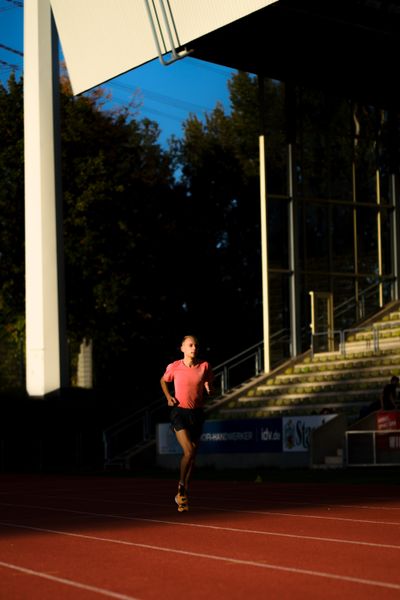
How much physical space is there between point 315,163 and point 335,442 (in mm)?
16996

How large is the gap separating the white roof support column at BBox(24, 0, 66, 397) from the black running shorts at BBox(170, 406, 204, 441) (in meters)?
21.9

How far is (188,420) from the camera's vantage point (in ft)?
42.4

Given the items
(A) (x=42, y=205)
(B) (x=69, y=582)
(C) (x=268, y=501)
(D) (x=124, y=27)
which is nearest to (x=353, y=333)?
(A) (x=42, y=205)

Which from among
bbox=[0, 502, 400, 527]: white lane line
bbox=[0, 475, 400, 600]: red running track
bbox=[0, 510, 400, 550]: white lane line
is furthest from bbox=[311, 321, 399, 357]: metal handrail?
bbox=[0, 510, 400, 550]: white lane line

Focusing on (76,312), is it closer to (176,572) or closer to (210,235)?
(210,235)

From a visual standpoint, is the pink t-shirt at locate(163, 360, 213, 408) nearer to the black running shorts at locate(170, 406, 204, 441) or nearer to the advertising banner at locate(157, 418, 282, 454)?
the black running shorts at locate(170, 406, 204, 441)

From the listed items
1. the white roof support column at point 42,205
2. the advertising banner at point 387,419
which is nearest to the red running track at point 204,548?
the advertising banner at point 387,419

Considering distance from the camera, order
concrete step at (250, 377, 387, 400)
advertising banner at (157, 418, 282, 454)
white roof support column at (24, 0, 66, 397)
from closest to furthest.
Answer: advertising banner at (157, 418, 282, 454) < concrete step at (250, 377, 387, 400) < white roof support column at (24, 0, 66, 397)

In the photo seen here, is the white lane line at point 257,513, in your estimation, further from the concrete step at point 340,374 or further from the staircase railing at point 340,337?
the staircase railing at point 340,337

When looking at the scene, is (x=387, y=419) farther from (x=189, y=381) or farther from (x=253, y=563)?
(x=253, y=563)

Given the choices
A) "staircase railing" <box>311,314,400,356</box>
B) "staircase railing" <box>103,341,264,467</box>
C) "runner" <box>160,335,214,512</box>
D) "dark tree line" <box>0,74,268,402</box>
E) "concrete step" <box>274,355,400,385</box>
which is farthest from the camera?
"dark tree line" <box>0,74,268,402</box>

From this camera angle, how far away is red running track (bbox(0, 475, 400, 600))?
6.91 meters

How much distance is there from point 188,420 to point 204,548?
384cm

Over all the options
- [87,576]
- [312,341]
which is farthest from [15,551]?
[312,341]
